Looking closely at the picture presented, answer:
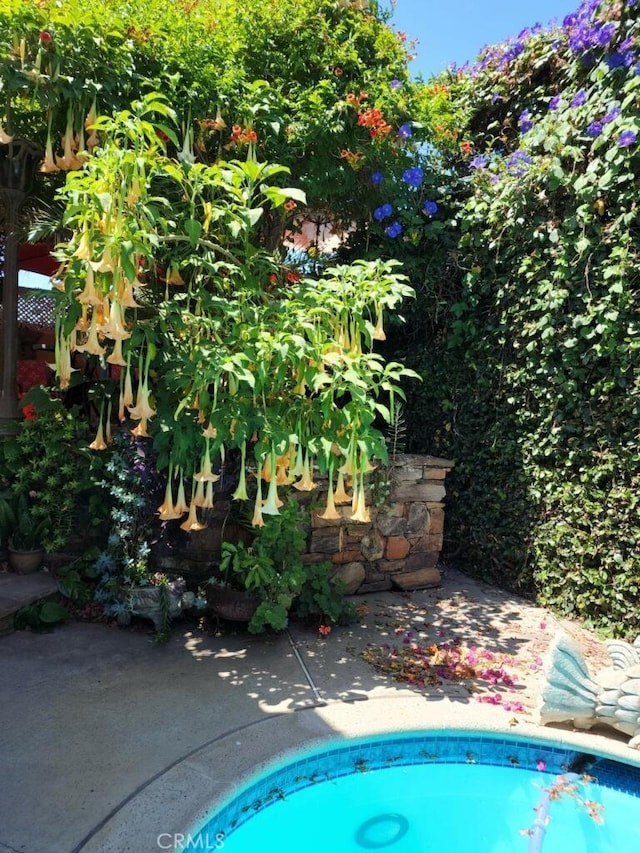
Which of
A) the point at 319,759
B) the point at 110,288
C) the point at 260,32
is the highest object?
the point at 260,32

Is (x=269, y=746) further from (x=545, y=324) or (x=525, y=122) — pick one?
(x=525, y=122)

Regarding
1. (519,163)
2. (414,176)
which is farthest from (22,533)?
(519,163)

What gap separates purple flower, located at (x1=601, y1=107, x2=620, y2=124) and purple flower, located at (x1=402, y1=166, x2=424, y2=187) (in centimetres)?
155

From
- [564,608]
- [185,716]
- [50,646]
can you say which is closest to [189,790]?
[185,716]

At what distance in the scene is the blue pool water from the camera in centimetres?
237

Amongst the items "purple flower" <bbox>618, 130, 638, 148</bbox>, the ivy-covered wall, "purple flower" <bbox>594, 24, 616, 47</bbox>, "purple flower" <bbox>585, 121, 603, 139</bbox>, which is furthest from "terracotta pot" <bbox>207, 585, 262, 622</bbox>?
"purple flower" <bbox>594, 24, 616, 47</bbox>

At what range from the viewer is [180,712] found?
2.88 meters

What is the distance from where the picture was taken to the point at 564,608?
14.6 ft

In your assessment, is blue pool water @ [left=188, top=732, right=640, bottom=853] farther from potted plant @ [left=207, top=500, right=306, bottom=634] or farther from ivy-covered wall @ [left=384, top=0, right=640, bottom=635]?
ivy-covered wall @ [left=384, top=0, right=640, bottom=635]

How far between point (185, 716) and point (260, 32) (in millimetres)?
Answer: 4331

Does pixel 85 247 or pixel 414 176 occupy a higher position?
pixel 414 176

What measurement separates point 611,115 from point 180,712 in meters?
4.41

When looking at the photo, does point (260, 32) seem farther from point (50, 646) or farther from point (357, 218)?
point (50, 646)

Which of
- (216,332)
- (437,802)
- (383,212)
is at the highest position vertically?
(383,212)
